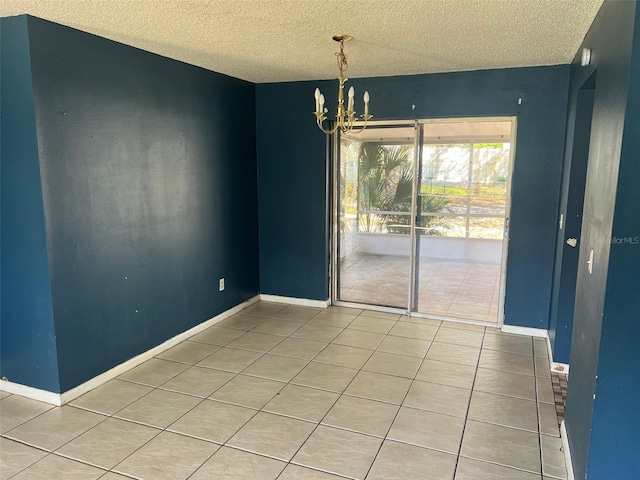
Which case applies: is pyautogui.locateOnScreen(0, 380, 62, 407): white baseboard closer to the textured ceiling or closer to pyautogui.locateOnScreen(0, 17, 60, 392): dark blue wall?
pyautogui.locateOnScreen(0, 17, 60, 392): dark blue wall

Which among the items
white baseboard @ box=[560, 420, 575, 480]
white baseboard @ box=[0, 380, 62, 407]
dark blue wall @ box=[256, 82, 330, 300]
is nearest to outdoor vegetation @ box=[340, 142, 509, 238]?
dark blue wall @ box=[256, 82, 330, 300]

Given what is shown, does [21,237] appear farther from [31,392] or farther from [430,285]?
[430,285]

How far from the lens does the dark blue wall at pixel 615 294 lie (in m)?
1.60

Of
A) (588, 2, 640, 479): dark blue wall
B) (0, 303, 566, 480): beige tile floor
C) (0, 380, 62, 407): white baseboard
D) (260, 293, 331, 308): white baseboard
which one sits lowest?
(0, 303, 566, 480): beige tile floor

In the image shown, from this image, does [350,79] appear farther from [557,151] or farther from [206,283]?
[206,283]

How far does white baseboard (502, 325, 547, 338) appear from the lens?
13.2ft

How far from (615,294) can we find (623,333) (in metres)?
0.15

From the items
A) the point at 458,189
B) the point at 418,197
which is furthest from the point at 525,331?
the point at 418,197

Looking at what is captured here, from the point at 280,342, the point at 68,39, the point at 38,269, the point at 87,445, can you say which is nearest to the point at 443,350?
the point at 280,342

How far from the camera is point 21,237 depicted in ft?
8.86

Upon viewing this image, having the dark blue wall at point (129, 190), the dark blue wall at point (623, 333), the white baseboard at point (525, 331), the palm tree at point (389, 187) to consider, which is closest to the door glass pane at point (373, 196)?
the palm tree at point (389, 187)

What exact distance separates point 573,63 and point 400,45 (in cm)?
149

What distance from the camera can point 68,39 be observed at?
2.70 meters

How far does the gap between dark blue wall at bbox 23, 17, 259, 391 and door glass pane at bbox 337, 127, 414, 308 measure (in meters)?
1.18
